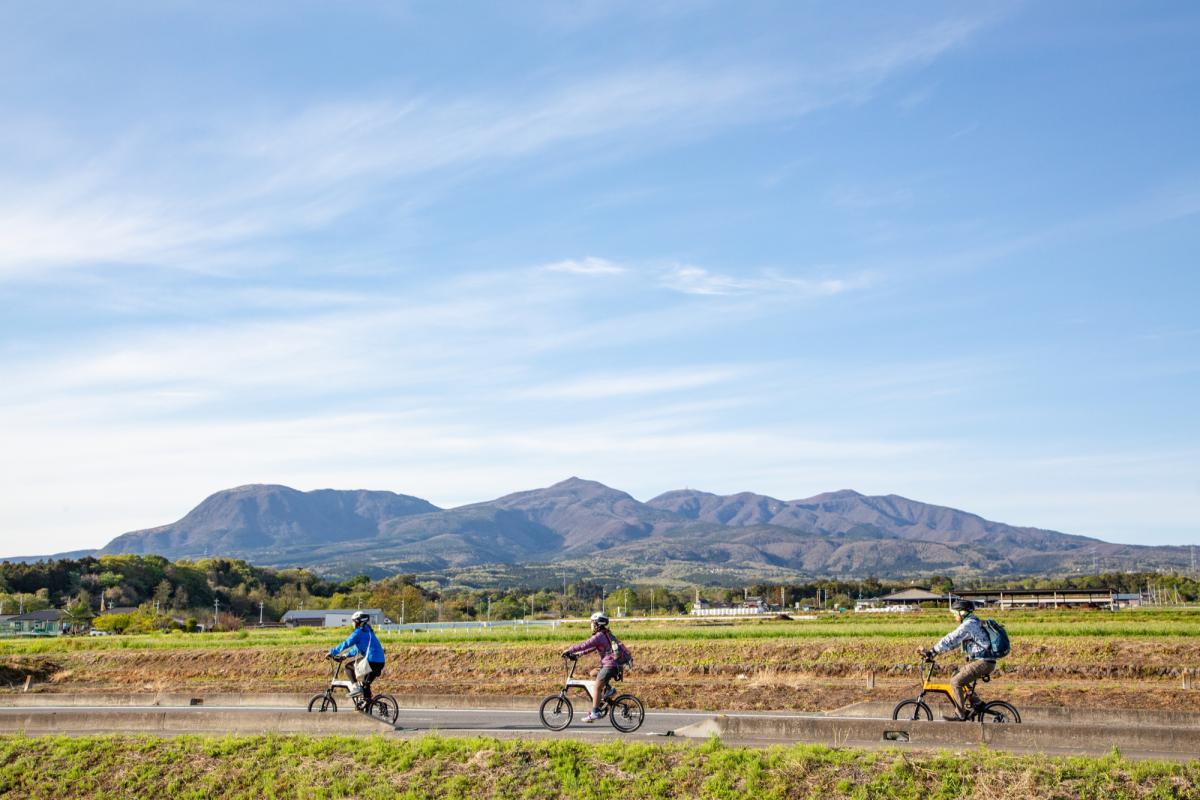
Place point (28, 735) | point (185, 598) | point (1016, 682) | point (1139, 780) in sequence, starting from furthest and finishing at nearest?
point (185, 598) < point (1016, 682) < point (28, 735) < point (1139, 780)

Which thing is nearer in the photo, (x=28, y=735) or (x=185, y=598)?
(x=28, y=735)

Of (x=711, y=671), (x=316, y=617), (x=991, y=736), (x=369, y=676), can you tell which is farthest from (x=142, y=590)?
(x=991, y=736)

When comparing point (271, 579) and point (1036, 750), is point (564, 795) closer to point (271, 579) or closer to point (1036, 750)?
point (1036, 750)

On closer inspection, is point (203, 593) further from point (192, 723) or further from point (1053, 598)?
point (192, 723)

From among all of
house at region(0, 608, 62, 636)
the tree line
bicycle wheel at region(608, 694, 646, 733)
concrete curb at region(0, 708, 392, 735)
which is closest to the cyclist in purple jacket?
bicycle wheel at region(608, 694, 646, 733)

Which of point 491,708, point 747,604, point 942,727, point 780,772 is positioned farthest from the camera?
point 747,604

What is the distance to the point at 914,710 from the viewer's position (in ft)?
64.3

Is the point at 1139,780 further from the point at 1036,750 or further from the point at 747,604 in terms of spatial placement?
the point at 747,604

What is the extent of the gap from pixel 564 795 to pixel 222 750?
6.92 meters

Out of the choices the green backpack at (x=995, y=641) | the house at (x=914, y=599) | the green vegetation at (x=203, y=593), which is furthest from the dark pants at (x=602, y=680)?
the house at (x=914, y=599)

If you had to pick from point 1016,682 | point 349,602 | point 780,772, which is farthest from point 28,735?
point 349,602

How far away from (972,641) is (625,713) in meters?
6.37

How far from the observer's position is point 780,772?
15.7m

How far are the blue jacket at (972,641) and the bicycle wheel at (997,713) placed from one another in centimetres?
92
